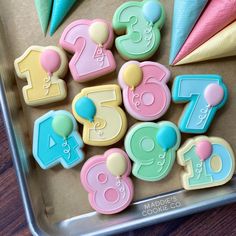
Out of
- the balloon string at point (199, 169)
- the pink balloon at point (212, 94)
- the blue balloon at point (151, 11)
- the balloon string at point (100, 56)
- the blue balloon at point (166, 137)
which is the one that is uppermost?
the blue balloon at point (151, 11)

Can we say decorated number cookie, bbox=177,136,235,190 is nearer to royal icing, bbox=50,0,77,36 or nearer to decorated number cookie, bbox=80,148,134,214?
decorated number cookie, bbox=80,148,134,214

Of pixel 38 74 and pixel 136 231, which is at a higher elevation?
pixel 38 74

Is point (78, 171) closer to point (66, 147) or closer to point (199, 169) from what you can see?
point (66, 147)

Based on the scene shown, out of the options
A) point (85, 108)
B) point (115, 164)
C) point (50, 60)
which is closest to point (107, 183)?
point (115, 164)

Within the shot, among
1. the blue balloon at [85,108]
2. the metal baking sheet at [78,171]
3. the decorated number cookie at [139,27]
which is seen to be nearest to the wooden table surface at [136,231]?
the metal baking sheet at [78,171]

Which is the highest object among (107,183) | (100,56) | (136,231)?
(100,56)

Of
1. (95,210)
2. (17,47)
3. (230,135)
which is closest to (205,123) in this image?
(230,135)

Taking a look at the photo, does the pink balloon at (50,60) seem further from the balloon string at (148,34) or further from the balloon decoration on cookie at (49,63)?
the balloon string at (148,34)
